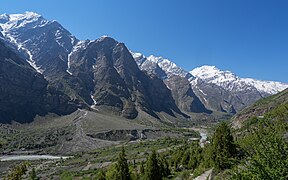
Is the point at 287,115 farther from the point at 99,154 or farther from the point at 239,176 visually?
the point at 99,154

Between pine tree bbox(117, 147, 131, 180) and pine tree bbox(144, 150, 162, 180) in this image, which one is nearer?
pine tree bbox(117, 147, 131, 180)

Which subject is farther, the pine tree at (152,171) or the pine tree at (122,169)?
the pine tree at (152,171)

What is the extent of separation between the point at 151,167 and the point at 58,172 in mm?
96660

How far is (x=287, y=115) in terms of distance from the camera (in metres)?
52.7

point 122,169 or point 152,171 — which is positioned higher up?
point 122,169

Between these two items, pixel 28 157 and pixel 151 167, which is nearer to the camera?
pixel 151 167

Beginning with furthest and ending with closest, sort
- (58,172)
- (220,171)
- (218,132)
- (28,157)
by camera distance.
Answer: (28,157) → (58,172) → (218,132) → (220,171)

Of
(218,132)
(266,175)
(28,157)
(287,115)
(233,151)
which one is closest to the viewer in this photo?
(266,175)

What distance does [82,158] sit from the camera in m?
185

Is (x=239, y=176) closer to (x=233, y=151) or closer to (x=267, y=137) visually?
(x=267, y=137)

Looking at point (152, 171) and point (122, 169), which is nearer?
point (122, 169)

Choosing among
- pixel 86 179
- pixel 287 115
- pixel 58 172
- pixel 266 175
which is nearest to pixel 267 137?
pixel 266 175

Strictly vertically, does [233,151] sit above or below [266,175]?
above

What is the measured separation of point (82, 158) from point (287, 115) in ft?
483
